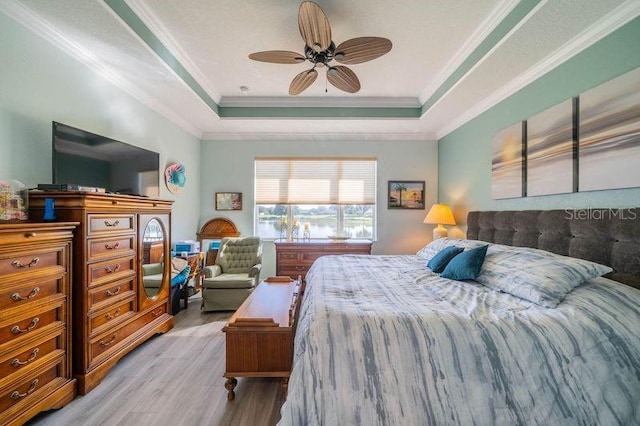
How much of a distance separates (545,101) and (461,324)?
2294mm

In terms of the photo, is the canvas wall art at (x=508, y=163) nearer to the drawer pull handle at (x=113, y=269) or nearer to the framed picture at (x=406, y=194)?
the framed picture at (x=406, y=194)

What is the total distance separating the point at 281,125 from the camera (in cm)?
436

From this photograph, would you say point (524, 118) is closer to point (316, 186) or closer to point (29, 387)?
point (316, 186)

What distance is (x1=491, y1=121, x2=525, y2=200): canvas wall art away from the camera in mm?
2729

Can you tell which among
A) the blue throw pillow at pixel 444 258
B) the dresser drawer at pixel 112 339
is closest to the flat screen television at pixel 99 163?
the dresser drawer at pixel 112 339

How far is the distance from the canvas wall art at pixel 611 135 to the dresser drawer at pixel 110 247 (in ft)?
11.9

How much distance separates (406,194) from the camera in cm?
480

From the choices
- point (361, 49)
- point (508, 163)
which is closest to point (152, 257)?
point (361, 49)

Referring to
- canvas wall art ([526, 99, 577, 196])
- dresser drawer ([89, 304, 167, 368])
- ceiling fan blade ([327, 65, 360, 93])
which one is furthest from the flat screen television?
canvas wall art ([526, 99, 577, 196])

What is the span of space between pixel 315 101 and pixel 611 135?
124 inches

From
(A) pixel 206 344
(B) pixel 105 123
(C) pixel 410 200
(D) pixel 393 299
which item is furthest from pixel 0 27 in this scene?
(C) pixel 410 200

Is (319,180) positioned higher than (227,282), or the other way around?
(319,180)

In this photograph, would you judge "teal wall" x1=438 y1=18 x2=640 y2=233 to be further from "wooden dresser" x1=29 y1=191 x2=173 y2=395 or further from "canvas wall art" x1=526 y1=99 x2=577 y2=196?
"wooden dresser" x1=29 y1=191 x2=173 y2=395

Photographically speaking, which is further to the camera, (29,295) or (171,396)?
(171,396)
